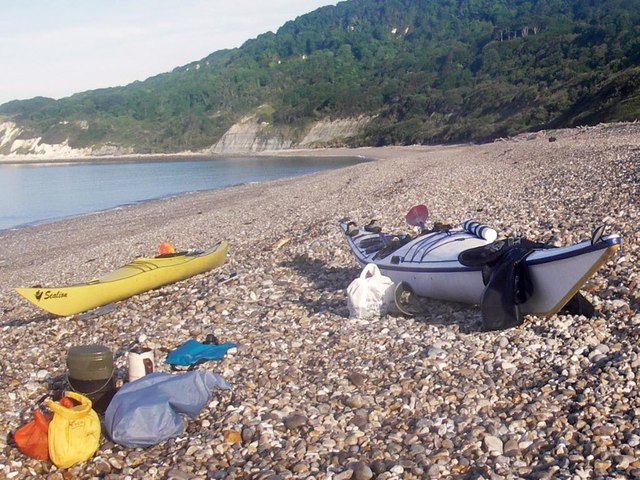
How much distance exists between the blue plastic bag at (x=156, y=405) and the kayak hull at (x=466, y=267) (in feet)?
9.95

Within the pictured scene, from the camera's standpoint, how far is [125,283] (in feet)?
34.0

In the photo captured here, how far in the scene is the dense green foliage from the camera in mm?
65812

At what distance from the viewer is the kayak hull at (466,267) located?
6328mm

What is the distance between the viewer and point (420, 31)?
190 m

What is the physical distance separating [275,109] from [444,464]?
Result: 132 metres

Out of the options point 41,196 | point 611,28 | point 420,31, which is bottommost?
point 41,196

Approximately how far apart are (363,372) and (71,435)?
2598 mm

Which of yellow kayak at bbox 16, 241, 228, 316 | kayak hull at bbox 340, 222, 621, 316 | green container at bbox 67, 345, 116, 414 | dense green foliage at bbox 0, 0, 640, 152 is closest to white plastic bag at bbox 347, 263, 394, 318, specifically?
kayak hull at bbox 340, 222, 621, 316

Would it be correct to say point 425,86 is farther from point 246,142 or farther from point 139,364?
point 139,364

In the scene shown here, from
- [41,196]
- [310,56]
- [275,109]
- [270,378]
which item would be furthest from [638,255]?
[310,56]

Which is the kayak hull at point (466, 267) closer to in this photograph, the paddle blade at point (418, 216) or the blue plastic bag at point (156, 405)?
the paddle blade at point (418, 216)

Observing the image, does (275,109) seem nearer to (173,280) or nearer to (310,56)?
(310,56)

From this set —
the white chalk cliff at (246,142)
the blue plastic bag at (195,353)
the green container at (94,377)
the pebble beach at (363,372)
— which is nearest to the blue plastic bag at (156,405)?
the pebble beach at (363,372)

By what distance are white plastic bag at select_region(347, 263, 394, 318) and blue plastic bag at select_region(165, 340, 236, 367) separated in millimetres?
1515
